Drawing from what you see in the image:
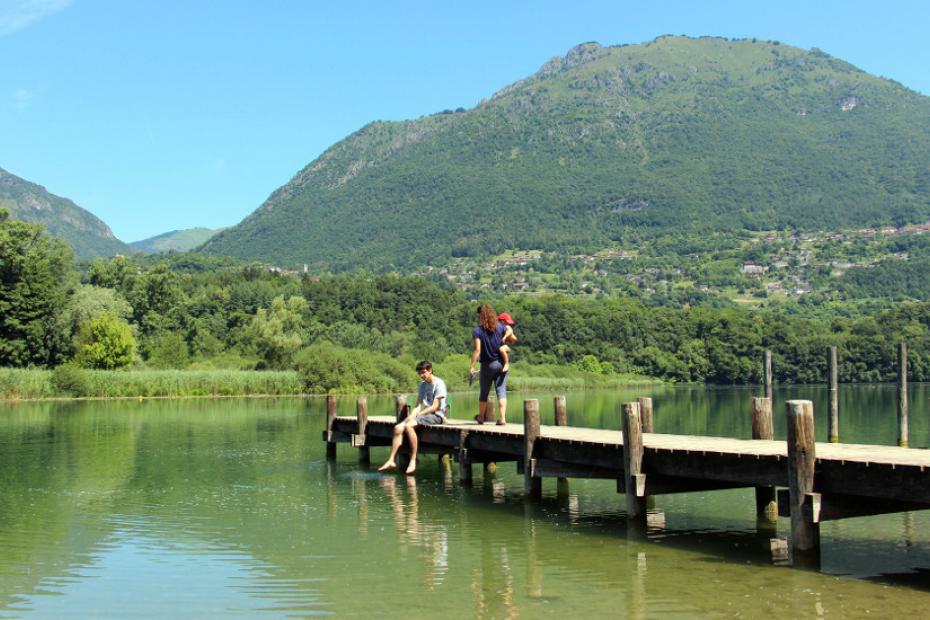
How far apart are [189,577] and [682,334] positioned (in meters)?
104

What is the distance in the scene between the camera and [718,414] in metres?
48.1

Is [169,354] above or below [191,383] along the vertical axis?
above

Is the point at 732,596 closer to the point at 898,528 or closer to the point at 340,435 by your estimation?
the point at 898,528

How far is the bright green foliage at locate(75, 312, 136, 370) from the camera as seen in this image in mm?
64375

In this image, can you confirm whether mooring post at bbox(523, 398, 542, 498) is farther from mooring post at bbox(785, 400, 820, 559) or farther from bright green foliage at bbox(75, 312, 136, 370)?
bright green foliage at bbox(75, 312, 136, 370)

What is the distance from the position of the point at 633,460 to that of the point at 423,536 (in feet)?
9.97

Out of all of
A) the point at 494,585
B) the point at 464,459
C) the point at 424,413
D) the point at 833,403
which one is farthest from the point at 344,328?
the point at 494,585

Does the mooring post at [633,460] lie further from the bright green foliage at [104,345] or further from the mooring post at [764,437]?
the bright green foliage at [104,345]

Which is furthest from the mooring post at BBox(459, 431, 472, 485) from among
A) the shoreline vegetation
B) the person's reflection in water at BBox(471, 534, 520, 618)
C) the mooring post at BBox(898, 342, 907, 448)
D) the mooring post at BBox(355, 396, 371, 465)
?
the shoreline vegetation

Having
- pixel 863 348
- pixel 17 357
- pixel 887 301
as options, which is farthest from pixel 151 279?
pixel 887 301

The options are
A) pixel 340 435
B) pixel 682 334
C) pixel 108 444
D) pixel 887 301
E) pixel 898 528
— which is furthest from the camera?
pixel 887 301

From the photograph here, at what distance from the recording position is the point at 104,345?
64938mm

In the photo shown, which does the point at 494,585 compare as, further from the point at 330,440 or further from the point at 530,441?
the point at 330,440

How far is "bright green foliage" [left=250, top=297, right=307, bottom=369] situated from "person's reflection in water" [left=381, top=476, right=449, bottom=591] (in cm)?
6097
